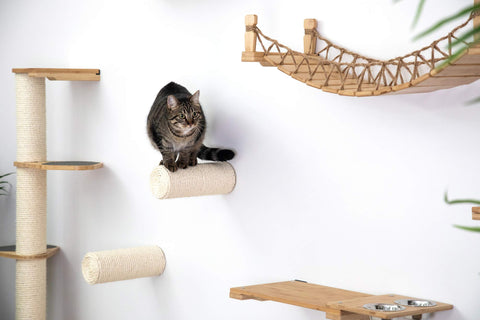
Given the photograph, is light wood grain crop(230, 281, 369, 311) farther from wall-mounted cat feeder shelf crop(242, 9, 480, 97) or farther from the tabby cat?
wall-mounted cat feeder shelf crop(242, 9, 480, 97)

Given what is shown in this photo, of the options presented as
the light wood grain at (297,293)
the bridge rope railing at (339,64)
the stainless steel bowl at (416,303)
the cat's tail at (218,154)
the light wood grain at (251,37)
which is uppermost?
the light wood grain at (251,37)

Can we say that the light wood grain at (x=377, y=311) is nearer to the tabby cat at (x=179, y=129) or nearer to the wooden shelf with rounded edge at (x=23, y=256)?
the tabby cat at (x=179, y=129)

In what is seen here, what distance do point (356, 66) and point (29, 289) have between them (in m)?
1.82

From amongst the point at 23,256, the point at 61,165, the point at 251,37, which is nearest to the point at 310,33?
the point at 251,37

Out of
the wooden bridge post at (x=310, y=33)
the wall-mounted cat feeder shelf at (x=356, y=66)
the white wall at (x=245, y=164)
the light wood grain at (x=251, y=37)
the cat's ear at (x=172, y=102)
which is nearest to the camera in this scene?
the wall-mounted cat feeder shelf at (x=356, y=66)

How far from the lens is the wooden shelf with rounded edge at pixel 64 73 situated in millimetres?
2711

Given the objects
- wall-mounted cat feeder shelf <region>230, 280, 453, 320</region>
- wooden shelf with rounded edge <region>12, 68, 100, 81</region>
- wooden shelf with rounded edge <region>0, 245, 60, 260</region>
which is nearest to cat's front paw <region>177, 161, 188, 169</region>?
wall-mounted cat feeder shelf <region>230, 280, 453, 320</region>

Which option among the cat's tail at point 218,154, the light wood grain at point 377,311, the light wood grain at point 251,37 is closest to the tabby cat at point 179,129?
the cat's tail at point 218,154

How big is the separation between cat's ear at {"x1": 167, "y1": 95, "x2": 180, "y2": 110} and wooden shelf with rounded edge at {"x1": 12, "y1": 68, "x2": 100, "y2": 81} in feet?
2.53

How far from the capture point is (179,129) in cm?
216

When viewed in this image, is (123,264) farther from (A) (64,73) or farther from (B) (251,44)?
(B) (251,44)

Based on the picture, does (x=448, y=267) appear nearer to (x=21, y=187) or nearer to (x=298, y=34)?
(x=298, y=34)

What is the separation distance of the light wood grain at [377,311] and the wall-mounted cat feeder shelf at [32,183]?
136cm

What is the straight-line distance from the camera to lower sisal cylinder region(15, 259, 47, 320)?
288 centimetres
